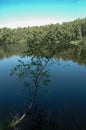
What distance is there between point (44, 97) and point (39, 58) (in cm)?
826

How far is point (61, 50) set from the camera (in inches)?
670

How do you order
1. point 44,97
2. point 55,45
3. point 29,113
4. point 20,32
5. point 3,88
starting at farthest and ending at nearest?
1. point 20,32
2. point 3,88
3. point 44,97
4. point 29,113
5. point 55,45

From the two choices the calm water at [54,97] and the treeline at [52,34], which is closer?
the treeline at [52,34]

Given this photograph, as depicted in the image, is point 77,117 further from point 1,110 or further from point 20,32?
point 20,32

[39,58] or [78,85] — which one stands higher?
[39,58]

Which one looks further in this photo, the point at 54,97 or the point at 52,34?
the point at 54,97

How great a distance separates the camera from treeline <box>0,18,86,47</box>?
1692cm

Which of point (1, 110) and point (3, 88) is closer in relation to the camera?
point (1, 110)

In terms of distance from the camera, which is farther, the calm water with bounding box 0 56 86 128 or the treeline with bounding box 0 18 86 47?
the calm water with bounding box 0 56 86 128

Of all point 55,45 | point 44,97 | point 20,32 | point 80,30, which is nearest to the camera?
point 55,45

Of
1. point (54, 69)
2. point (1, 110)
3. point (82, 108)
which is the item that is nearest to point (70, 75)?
point (54, 69)

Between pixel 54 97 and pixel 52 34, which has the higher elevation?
pixel 52 34

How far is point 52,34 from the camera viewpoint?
62.2 feet

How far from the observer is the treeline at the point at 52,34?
666 inches
